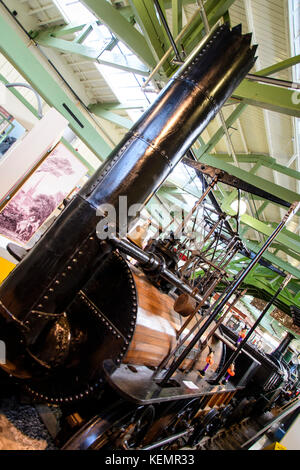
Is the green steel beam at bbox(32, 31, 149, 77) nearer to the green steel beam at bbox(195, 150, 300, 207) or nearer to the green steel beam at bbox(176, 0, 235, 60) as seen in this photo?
the green steel beam at bbox(176, 0, 235, 60)

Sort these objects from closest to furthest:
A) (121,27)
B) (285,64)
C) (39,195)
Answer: (285,64)
(121,27)
(39,195)

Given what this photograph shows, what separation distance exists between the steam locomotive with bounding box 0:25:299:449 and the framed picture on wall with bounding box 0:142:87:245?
3459 mm

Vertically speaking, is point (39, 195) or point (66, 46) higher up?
point (66, 46)

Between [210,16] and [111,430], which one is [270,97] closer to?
[210,16]

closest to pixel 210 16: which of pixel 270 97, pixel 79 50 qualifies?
pixel 270 97

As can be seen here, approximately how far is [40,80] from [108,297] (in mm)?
5297

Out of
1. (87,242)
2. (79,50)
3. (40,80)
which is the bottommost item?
(87,242)

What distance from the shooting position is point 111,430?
1.84 m

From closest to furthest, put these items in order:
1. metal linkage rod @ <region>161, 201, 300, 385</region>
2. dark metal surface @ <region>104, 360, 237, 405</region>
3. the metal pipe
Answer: dark metal surface @ <region>104, 360, 237, 405</region> → the metal pipe → metal linkage rod @ <region>161, 201, 300, 385</region>

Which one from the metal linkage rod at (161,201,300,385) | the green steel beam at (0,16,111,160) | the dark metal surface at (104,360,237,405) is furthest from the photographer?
the green steel beam at (0,16,111,160)

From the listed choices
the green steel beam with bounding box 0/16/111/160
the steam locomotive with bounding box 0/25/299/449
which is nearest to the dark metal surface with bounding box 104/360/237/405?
the steam locomotive with bounding box 0/25/299/449

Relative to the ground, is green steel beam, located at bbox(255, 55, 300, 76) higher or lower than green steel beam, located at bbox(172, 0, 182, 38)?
higher

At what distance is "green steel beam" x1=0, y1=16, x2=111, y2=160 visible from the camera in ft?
14.4

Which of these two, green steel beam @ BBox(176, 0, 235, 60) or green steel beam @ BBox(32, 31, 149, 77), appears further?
green steel beam @ BBox(32, 31, 149, 77)
